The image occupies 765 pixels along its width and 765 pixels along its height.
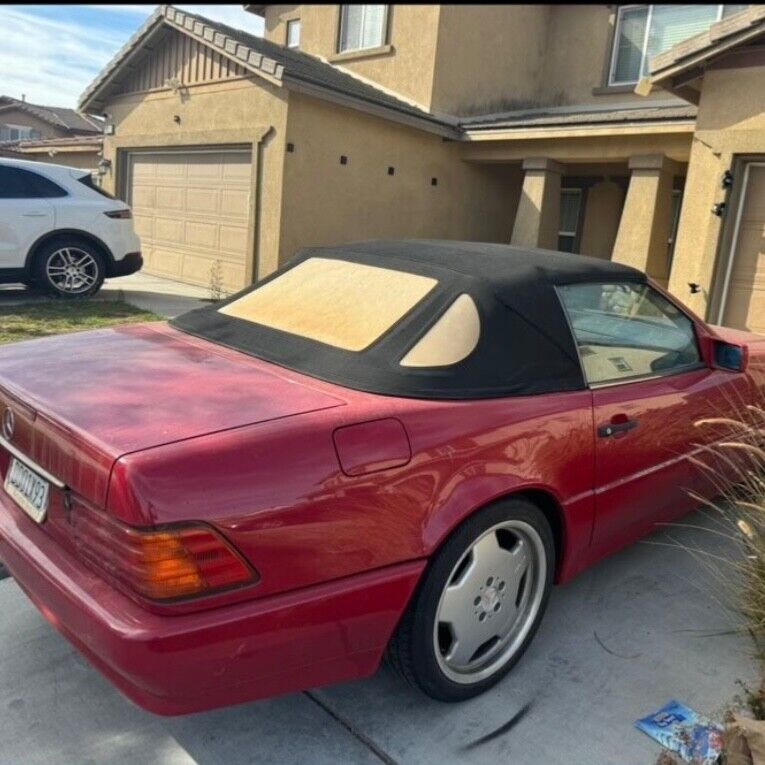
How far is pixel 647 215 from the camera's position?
1099 centimetres

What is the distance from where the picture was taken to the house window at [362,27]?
1363 cm

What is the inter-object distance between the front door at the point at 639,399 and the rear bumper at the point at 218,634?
1128 mm

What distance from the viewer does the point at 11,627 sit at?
283 centimetres

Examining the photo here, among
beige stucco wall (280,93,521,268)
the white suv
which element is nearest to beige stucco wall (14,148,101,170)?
beige stucco wall (280,93,521,268)

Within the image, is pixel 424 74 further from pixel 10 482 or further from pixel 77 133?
pixel 77 133

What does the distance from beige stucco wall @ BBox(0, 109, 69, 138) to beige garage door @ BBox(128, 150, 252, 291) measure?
29812 millimetres

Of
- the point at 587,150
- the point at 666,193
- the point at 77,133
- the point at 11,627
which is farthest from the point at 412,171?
the point at 77,133

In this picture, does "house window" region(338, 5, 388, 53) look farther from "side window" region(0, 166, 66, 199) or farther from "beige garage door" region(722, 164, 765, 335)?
"beige garage door" region(722, 164, 765, 335)

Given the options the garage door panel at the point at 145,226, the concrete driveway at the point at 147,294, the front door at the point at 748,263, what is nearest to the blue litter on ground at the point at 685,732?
the front door at the point at 748,263

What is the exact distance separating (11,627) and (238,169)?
964cm

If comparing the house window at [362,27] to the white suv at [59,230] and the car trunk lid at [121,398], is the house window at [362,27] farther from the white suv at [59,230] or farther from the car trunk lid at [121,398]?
the car trunk lid at [121,398]

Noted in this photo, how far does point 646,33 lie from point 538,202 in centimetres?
397

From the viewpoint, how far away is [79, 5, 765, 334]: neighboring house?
10.8 meters

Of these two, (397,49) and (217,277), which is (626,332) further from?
(397,49)
